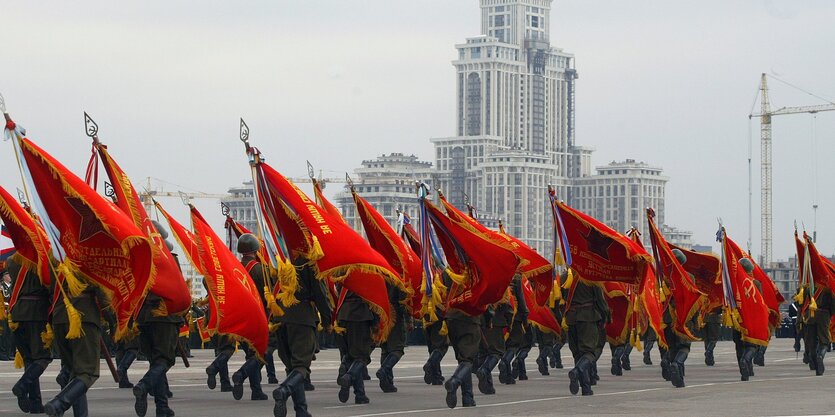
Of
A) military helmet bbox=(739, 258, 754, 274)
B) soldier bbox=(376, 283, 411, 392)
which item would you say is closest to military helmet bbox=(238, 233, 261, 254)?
soldier bbox=(376, 283, 411, 392)

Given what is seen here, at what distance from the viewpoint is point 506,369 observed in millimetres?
20375

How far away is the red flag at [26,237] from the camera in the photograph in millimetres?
13727

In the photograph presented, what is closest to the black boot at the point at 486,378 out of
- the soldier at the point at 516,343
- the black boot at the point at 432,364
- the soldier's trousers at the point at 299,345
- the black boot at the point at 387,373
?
the soldier at the point at 516,343

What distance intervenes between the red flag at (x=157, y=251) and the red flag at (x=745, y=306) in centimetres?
872

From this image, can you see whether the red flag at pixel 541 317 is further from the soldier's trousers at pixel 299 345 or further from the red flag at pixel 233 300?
the soldier's trousers at pixel 299 345

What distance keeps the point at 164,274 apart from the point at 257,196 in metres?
1.17

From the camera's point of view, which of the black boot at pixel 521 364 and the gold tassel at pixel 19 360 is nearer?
the gold tassel at pixel 19 360

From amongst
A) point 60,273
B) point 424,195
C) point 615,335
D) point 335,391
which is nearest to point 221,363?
point 335,391

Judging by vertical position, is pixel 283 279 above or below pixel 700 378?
above

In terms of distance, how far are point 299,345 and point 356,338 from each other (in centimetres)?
266

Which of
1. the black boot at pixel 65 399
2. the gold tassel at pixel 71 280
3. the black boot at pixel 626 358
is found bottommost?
the black boot at pixel 626 358

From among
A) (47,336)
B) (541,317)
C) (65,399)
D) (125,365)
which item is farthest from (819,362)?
(65,399)

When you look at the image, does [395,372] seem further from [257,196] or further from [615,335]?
[257,196]

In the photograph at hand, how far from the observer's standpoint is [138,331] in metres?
14.1
